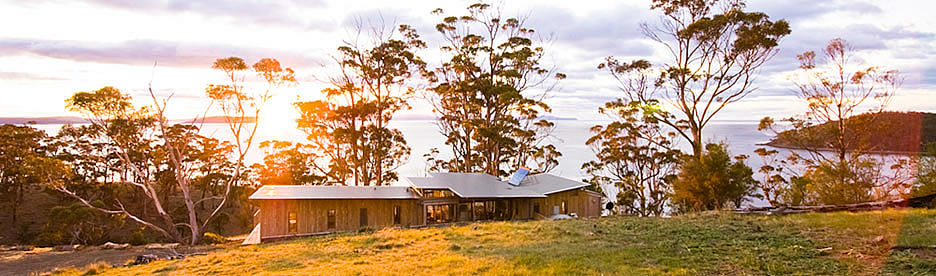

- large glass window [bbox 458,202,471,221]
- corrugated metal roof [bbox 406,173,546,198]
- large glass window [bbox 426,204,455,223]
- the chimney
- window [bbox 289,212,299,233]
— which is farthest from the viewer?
the chimney

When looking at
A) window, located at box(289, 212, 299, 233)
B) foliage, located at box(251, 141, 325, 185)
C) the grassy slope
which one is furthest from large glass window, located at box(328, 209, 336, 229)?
foliage, located at box(251, 141, 325, 185)

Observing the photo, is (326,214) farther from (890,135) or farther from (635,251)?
(890,135)

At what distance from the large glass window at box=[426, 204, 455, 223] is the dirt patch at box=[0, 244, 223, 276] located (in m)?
10.2

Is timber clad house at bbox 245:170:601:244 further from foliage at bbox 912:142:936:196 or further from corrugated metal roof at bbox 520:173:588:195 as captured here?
foliage at bbox 912:142:936:196

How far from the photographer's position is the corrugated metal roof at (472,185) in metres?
27.2

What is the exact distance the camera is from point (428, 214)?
90.2 ft

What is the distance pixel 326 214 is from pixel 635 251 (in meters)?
16.9

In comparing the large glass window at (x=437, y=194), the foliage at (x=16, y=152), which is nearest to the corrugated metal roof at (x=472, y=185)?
the large glass window at (x=437, y=194)

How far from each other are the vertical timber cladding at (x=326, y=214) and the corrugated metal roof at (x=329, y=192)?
30 cm

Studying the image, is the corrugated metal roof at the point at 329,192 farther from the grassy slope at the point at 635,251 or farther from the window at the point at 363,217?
the grassy slope at the point at 635,251

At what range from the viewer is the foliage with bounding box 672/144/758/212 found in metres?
24.8

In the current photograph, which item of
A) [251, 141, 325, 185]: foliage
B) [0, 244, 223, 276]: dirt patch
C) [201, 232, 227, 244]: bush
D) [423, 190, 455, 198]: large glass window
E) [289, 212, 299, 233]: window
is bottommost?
[201, 232, 227, 244]: bush

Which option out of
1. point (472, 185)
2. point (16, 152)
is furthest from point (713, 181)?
point (16, 152)

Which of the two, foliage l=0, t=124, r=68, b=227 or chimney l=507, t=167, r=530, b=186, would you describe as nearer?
chimney l=507, t=167, r=530, b=186
